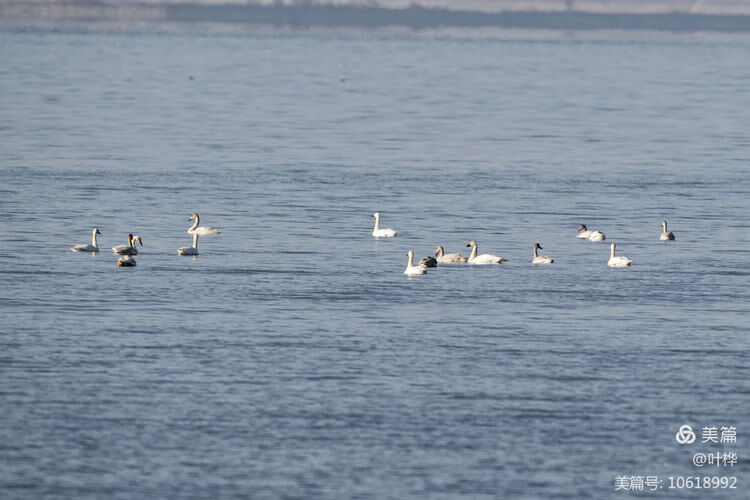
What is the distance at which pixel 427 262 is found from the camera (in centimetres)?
4512

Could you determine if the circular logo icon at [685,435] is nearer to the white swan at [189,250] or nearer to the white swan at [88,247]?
the white swan at [189,250]

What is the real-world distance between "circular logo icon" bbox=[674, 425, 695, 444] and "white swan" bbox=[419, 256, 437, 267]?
57.2 feet

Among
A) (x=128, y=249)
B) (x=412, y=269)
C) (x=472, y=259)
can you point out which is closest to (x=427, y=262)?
(x=412, y=269)

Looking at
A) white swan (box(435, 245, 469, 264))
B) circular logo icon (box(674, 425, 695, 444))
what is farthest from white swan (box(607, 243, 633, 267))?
circular logo icon (box(674, 425, 695, 444))

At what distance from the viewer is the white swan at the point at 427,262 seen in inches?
1756

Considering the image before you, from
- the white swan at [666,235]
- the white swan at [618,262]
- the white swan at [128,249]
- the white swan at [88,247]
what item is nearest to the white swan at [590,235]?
the white swan at [666,235]

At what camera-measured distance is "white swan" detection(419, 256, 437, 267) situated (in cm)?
4460

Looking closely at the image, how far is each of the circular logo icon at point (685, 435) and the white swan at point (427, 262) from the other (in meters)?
17.4

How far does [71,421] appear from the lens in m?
27.7

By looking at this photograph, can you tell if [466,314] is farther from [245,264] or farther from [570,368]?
[245,264]

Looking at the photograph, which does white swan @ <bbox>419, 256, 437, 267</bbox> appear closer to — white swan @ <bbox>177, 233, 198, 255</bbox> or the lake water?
the lake water

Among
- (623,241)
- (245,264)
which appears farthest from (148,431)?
(623,241)

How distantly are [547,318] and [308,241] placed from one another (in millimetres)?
14295

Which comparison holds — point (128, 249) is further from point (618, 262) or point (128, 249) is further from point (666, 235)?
point (666, 235)
